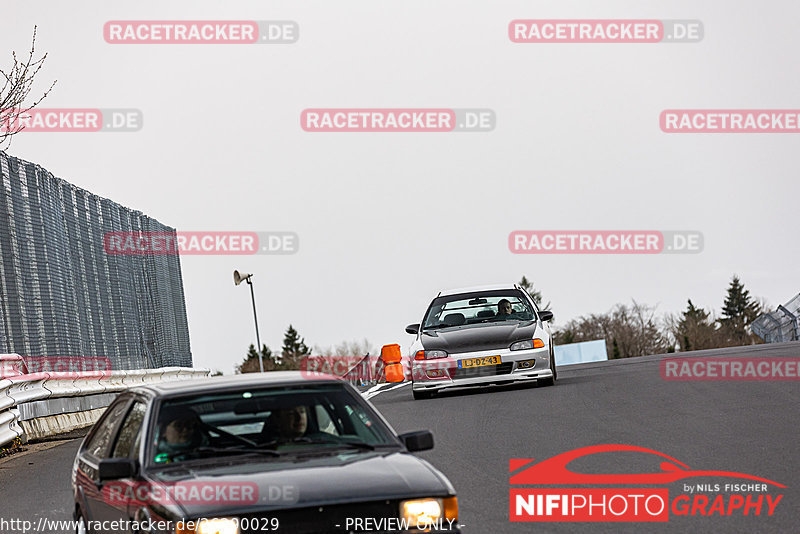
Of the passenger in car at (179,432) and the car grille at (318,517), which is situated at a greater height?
the passenger in car at (179,432)

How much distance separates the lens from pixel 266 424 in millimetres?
6000

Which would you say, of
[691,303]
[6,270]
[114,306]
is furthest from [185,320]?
[691,303]

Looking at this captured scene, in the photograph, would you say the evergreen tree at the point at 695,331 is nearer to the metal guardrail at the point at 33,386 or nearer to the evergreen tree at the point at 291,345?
the evergreen tree at the point at 291,345

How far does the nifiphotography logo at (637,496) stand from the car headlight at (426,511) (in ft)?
8.29

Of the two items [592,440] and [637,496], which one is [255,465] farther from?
[592,440]

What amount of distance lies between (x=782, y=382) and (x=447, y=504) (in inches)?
469

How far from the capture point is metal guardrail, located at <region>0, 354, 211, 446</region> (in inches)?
583

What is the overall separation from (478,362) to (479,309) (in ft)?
5.73

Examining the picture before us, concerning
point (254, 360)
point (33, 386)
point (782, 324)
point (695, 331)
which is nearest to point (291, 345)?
point (254, 360)

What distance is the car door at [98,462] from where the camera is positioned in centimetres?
602

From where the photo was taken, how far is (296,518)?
489cm

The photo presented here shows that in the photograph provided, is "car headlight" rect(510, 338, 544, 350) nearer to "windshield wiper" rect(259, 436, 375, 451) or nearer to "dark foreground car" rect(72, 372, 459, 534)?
"dark foreground car" rect(72, 372, 459, 534)

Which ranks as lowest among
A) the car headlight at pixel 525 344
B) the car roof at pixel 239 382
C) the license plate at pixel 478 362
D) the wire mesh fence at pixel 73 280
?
the license plate at pixel 478 362

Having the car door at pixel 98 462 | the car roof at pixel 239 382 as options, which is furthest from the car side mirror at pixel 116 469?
the car roof at pixel 239 382
